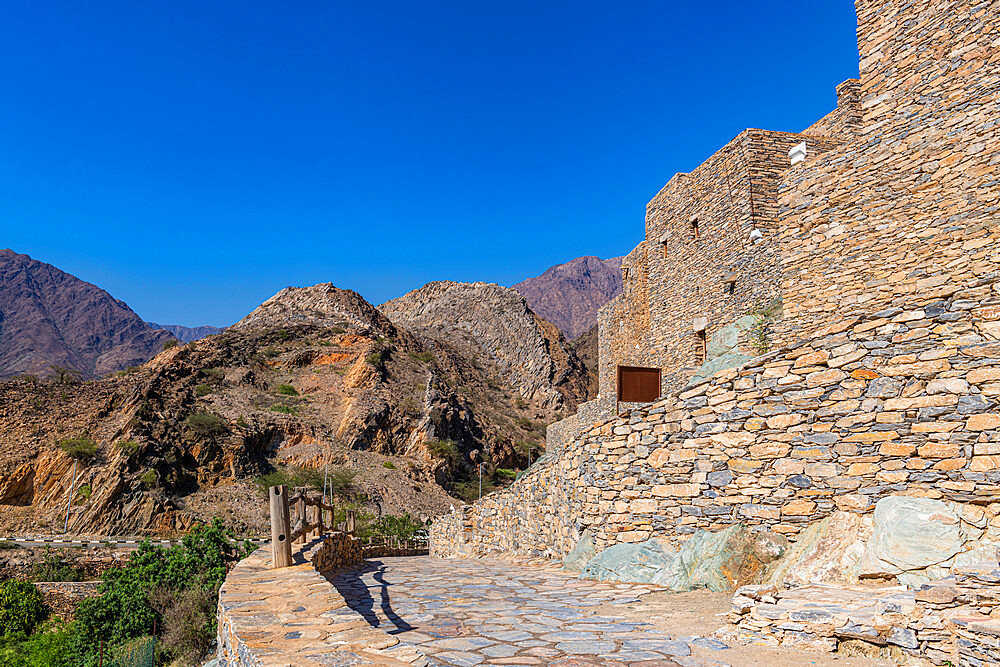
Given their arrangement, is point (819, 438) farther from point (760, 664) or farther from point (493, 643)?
point (493, 643)

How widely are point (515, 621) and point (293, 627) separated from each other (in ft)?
6.84

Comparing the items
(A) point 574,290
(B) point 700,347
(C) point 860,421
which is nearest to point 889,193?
(C) point 860,421

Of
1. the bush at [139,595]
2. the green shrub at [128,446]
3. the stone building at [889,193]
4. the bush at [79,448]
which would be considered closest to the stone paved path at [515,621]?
the stone building at [889,193]

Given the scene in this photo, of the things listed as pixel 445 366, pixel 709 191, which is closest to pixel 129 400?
pixel 445 366

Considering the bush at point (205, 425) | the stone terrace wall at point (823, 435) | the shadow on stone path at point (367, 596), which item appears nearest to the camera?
the stone terrace wall at point (823, 435)

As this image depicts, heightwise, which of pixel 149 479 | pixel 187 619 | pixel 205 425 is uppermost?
pixel 205 425

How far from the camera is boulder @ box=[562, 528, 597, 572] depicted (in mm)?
8082

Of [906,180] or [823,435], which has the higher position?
[906,180]

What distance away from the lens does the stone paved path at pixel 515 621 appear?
160 inches

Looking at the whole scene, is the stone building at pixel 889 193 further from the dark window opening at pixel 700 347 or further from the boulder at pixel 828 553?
the boulder at pixel 828 553

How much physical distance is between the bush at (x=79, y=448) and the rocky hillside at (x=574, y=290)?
346ft

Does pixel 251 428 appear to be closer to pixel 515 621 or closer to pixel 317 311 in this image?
pixel 317 311

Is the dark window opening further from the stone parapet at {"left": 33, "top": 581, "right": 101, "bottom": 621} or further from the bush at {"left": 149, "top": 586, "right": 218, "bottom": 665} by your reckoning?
the stone parapet at {"left": 33, "top": 581, "right": 101, "bottom": 621}

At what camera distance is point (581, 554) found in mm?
8312
